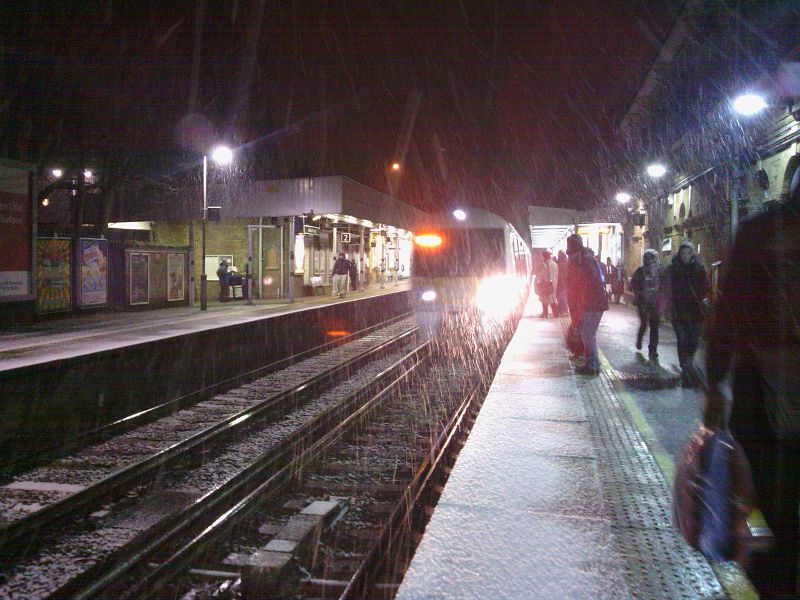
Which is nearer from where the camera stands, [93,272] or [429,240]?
[429,240]

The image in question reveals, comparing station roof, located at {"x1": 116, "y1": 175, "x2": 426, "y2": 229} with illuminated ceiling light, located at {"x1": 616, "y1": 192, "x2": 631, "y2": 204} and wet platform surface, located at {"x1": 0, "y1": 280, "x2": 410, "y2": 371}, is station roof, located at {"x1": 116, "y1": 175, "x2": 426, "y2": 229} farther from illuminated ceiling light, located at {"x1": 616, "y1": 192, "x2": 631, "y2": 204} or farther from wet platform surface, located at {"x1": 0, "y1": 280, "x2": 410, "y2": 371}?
illuminated ceiling light, located at {"x1": 616, "y1": 192, "x2": 631, "y2": 204}

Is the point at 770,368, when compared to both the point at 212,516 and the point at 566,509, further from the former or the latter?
the point at 212,516

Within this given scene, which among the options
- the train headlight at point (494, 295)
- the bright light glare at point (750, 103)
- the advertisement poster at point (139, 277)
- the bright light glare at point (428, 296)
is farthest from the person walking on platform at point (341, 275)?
the bright light glare at point (750, 103)

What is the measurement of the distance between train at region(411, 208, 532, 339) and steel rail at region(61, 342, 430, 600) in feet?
22.2

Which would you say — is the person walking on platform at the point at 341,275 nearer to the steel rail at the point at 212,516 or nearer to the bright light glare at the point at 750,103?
the bright light glare at the point at 750,103

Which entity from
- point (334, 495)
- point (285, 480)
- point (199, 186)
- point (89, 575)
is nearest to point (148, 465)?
point (285, 480)

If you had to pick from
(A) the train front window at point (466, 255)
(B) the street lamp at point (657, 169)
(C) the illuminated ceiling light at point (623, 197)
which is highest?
(B) the street lamp at point (657, 169)

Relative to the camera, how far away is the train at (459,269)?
50.3 ft

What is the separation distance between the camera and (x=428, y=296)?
15.4 metres

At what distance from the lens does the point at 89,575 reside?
13.6 ft

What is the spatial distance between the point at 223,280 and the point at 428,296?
16.2 m

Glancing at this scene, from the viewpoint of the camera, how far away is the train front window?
15461 millimetres

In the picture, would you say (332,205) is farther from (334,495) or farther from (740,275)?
(740,275)

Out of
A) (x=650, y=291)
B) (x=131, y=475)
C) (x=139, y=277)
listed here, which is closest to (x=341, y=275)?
(x=139, y=277)
